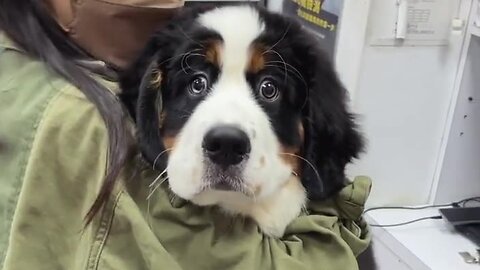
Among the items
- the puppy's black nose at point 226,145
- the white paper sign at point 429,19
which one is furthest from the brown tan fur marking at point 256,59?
the white paper sign at point 429,19

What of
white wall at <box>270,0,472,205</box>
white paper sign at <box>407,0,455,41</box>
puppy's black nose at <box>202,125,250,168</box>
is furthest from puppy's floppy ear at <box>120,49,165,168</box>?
white paper sign at <box>407,0,455,41</box>

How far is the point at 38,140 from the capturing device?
2.92 ft

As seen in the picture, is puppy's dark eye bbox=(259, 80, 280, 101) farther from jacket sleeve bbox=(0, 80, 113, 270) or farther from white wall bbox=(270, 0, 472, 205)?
white wall bbox=(270, 0, 472, 205)

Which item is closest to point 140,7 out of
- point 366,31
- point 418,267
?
point 366,31

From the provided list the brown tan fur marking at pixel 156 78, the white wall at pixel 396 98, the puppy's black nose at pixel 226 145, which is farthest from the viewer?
the white wall at pixel 396 98

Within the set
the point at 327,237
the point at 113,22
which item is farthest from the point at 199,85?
the point at 327,237

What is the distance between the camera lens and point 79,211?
3.01ft

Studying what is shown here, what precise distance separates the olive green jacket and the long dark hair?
14 millimetres

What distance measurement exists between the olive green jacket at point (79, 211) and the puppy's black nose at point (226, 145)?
11 centimetres

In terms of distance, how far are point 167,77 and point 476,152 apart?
3.83 ft

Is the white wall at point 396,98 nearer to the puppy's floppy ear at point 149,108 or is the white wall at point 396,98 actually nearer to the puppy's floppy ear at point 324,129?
the puppy's floppy ear at point 324,129

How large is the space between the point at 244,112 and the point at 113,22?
230mm

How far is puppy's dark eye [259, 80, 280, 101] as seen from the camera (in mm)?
908

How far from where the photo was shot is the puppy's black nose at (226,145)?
815 mm
